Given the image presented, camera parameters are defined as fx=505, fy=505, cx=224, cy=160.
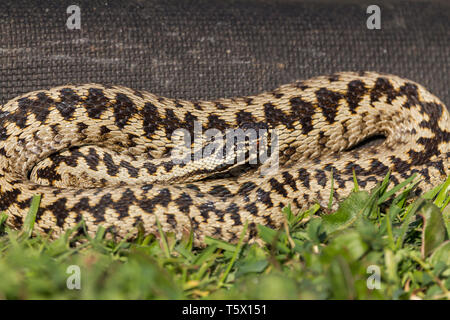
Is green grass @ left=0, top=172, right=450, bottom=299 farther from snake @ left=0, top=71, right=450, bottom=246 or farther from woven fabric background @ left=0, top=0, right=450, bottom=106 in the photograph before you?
woven fabric background @ left=0, top=0, right=450, bottom=106

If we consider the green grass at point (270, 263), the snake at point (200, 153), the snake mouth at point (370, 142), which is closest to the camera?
the green grass at point (270, 263)

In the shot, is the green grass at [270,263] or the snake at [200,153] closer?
the green grass at [270,263]

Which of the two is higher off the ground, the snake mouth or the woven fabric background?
the woven fabric background

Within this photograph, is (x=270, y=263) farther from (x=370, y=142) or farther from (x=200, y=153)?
(x=370, y=142)

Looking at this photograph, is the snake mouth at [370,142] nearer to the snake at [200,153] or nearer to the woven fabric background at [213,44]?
the snake at [200,153]

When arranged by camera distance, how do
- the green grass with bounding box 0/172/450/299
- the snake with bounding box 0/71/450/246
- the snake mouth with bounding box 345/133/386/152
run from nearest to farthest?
1. the green grass with bounding box 0/172/450/299
2. the snake with bounding box 0/71/450/246
3. the snake mouth with bounding box 345/133/386/152

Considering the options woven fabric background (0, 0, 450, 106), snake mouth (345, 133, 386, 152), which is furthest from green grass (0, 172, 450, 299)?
woven fabric background (0, 0, 450, 106)

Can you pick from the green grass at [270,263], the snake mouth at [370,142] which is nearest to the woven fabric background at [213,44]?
the snake mouth at [370,142]

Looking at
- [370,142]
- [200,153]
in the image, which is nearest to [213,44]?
[200,153]
